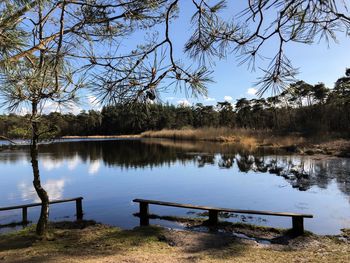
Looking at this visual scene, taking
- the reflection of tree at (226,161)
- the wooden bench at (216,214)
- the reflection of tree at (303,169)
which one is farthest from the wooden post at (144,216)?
the reflection of tree at (226,161)

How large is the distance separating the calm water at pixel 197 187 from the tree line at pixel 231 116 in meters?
2.27

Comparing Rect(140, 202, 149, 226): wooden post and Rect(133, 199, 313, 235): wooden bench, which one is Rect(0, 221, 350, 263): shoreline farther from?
Rect(140, 202, 149, 226): wooden post

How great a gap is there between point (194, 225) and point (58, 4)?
667 centimetres

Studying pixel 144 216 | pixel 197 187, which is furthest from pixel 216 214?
pixel 197 187

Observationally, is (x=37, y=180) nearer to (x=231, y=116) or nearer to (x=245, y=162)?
(x=245, y=162)

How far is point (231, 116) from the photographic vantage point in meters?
54.3

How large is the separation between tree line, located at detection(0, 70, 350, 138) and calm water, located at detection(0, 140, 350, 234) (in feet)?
7.45

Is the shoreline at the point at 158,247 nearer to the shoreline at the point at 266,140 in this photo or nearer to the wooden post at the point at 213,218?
the wooden post at the point at 213,218

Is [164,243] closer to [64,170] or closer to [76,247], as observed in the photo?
[76,247]

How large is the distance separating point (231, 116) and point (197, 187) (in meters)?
40.9

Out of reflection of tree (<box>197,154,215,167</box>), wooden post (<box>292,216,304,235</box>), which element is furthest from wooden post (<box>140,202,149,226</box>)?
reflection of tree (<box>197,154,215,167</box>)

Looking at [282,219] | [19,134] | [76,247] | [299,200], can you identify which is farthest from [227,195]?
[19,134]

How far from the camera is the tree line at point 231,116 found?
2.49 m

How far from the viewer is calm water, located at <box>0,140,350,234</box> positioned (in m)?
10.1
